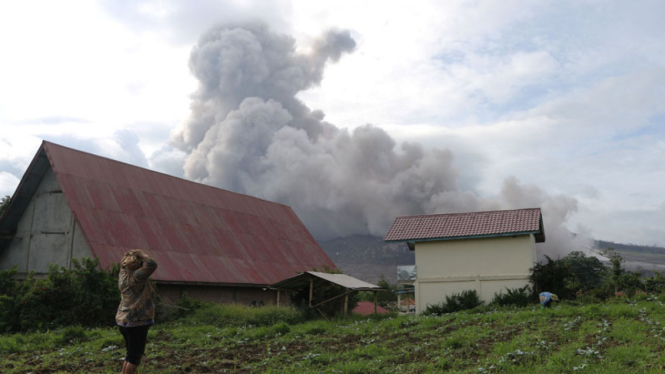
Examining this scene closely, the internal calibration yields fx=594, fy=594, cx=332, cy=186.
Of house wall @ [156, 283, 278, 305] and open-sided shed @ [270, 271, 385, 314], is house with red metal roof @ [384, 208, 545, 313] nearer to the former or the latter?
open-sided shed @ [270, 271, 385, 314]

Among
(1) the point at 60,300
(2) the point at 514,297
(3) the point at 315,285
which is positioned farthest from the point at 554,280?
(1) the point at 60,300

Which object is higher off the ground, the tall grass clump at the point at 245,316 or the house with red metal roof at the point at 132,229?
the house with red metal roof at the point at 132,229

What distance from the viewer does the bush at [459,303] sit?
30219mm

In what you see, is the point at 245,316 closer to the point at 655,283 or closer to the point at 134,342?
the point at 134,342

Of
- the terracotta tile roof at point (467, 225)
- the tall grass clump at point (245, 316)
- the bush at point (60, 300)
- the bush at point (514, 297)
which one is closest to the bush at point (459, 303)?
the bush at point (514, 297)

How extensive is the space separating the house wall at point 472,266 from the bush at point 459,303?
715 mm

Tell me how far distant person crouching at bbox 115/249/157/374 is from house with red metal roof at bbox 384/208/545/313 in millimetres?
24499

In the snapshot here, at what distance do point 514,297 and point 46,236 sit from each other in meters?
22.9

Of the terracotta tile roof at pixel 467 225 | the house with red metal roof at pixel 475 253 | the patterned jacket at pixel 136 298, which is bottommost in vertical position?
the patterned jacket at pixel 136 298

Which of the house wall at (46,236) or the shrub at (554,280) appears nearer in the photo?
the house wall at (46,236)

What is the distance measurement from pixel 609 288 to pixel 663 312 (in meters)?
11.7

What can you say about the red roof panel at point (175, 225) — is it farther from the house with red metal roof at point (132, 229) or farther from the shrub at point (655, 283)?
the shrub at point (655, 283)

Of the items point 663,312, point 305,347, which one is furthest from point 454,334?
point 663,312

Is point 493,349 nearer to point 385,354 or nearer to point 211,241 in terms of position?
point 385,354
